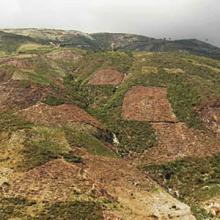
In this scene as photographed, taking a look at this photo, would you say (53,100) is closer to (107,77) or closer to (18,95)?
(18,95)

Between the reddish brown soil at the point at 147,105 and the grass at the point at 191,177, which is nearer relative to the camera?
the grass at the point at 191,177

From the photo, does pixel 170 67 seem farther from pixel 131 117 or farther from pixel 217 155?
pixel 217 155

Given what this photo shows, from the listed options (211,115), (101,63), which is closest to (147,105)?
(211,115)

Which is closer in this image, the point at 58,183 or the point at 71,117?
the point at 58,183

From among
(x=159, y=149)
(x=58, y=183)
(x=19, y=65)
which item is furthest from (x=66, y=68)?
(x=58, y=183)

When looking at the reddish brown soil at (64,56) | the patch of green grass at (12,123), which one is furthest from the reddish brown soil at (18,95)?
the reddish brown soil at (64,56)

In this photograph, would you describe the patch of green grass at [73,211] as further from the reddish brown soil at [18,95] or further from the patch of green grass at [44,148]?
the reddish brown soil at [18,95]
